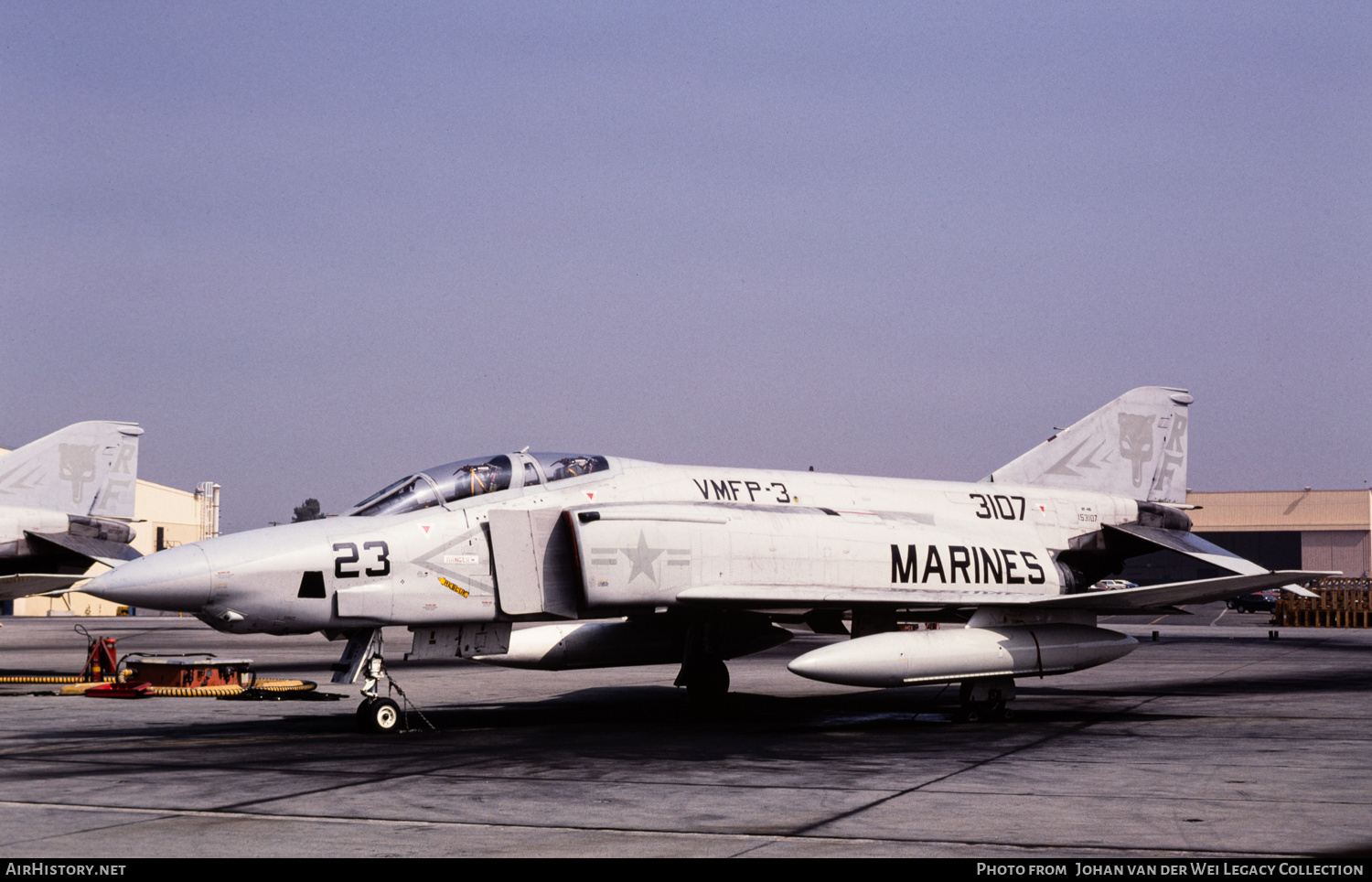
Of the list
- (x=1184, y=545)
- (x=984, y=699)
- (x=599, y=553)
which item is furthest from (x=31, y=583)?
(x=1184, y=545)

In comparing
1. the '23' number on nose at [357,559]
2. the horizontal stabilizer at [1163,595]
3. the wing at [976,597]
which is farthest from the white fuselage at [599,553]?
the horizontal stabilizer at [1163,595]

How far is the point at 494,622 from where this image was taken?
14.3 meters

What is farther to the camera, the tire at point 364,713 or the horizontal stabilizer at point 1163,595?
the horizontal stabilizer at point 1163,595

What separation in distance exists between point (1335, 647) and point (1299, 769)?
2389 centimetres

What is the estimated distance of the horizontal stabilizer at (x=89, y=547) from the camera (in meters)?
23.9

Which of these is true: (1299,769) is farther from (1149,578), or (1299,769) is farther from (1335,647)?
(1149,578)

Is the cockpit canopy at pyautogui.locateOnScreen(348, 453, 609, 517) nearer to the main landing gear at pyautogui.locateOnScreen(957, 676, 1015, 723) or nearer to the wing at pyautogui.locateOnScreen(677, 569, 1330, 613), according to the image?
the wing at pyautogui.locateOnScreen(677, 569, 1330, 613)

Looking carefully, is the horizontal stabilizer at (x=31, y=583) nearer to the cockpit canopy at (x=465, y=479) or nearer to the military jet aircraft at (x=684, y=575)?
the military jet aircraft at (x=684, y=575)

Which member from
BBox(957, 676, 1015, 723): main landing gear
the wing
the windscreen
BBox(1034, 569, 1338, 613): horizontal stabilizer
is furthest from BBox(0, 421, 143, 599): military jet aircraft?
BBox(1034, 569, 1338, 613): horizontal stabilizer

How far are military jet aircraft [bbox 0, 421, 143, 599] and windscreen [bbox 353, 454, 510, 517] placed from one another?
11.7 meters

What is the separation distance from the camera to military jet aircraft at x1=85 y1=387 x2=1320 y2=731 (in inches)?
512

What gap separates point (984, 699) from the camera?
49.6 ft

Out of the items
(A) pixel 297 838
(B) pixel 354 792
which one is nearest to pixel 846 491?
(B) pixel 354 792

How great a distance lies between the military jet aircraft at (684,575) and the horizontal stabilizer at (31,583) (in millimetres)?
11949
